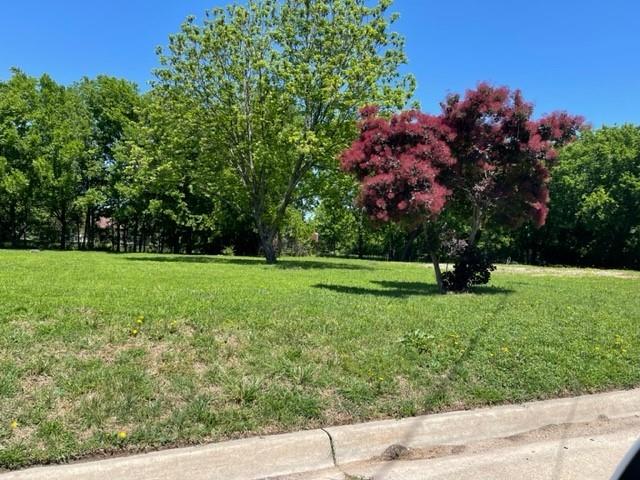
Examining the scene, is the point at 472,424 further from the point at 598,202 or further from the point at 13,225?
the point at 13,225

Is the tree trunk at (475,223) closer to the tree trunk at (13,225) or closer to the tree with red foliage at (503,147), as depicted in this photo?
the tree with red foliage at (503,147)

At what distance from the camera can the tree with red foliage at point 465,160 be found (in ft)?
31.3

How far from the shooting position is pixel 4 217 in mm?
37344

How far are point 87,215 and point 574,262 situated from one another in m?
35.4

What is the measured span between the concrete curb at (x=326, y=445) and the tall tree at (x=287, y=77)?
569 inches

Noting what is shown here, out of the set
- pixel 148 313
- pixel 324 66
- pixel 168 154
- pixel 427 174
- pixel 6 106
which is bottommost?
pixel 148 313

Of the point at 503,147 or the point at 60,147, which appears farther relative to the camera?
the point at 60,147

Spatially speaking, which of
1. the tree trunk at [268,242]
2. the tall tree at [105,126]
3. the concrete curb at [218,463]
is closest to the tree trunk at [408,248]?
the tree trunk at [268,242]

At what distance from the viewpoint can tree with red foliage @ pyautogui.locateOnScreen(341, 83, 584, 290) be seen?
9531 millimetres

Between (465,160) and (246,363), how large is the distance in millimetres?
7494

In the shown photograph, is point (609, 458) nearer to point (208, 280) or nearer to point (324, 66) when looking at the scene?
point (208, 280)

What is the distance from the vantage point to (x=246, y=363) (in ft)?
15.6

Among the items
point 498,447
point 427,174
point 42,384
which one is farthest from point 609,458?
point 427,174

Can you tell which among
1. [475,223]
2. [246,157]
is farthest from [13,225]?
[475,223]
